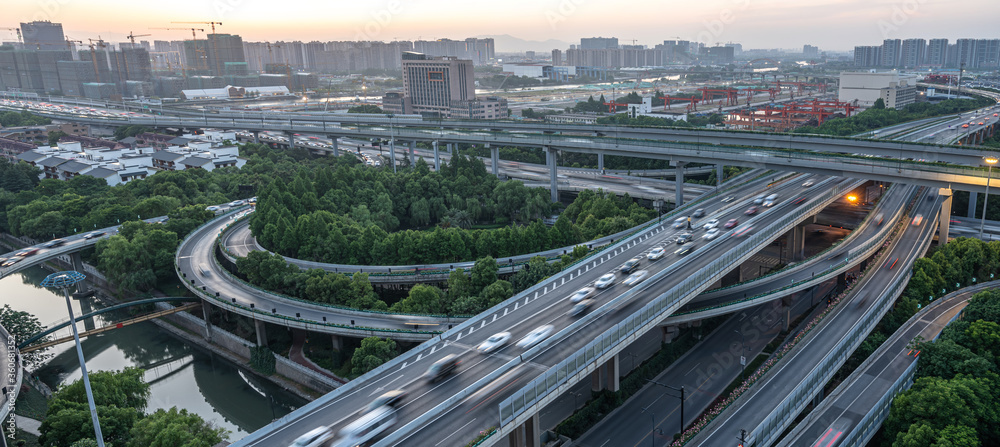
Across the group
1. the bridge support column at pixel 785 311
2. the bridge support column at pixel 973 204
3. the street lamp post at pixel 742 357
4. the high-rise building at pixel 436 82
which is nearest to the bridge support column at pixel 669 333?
the street lamp post at pixel 742 357

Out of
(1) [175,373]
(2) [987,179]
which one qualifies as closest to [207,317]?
(1) [175,373]

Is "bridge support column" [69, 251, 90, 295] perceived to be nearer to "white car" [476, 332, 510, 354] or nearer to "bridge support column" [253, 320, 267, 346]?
"bridge support column" [253, 320, 267, 346]

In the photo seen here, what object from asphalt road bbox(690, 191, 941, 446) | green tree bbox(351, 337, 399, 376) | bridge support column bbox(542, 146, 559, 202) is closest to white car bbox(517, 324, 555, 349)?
asphalt road bbox(690, 191, 941, 446)

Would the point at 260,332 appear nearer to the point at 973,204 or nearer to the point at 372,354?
the point at 372,354

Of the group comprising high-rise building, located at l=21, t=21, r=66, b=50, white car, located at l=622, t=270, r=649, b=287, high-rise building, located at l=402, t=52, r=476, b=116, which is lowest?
white car, located at l=622, t=270, r=649, b=287

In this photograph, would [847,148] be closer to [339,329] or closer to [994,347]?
[994,347]
